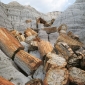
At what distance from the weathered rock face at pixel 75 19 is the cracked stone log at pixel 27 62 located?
276 cm

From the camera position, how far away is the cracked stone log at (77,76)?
8.48 feet

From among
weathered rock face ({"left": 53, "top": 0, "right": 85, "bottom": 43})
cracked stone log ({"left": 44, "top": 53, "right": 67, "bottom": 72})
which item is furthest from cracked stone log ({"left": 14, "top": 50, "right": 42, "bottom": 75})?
weathered rock face ({"left": 53, "top": 0, "right": 85, "bottom": 43})

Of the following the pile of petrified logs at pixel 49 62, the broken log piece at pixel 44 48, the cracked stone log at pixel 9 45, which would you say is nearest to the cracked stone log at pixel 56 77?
the pile of petrified logs at pixel 49 62

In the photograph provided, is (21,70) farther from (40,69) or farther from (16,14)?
(16,14)

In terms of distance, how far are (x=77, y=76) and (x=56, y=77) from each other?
11.8 inches

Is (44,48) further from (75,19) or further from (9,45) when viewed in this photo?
(75,19)

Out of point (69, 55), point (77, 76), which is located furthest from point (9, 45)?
point (77, 76)

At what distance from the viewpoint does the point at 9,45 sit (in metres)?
3.42

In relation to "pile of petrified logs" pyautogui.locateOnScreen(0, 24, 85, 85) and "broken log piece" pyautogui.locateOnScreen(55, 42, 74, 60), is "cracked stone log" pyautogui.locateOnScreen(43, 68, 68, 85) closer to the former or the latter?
"pile of petrified logs" pyautogui.locateOnScreen(0, 24, 85, 85)

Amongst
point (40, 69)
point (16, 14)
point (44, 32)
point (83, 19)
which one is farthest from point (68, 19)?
point (16, 14)

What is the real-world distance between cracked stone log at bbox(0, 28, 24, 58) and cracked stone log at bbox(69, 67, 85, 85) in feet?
3.54

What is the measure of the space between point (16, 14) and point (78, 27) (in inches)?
285

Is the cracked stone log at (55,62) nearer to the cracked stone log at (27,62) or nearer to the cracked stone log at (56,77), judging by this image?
the cracked stone log at (56,77)

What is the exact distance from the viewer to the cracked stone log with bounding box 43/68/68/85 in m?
2.51
